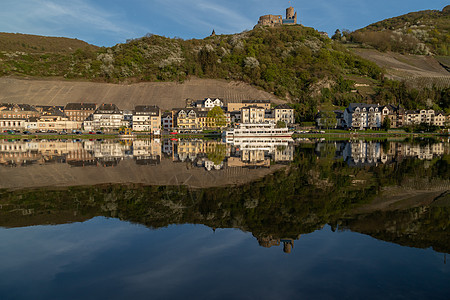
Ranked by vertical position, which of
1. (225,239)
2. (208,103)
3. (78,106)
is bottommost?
(225,239)

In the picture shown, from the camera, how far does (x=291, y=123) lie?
9419cm

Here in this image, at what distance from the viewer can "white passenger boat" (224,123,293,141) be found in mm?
67188

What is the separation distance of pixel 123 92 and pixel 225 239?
119526 millimetres

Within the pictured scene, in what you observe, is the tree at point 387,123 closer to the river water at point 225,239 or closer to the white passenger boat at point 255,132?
the white passenger boat at point 255,132

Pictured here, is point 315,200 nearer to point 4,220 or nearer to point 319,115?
point 4,220

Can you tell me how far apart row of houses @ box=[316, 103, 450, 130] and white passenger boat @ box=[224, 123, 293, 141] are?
909 inches

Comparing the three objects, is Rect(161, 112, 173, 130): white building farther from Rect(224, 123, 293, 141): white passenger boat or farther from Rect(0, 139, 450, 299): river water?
Rect(0, 139, 450, 299): river water

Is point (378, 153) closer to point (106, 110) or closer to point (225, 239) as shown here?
point (225, 239)

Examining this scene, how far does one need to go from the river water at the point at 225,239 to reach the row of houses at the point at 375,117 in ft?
237

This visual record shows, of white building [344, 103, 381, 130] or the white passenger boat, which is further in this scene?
white building [344, 103, 381, 130]

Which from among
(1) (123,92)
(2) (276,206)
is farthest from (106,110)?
(2) (276,206)

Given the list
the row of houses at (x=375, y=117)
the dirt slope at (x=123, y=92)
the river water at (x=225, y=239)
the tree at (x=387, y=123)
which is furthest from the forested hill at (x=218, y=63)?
the river water at (x=225, y=239)

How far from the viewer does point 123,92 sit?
403 ft

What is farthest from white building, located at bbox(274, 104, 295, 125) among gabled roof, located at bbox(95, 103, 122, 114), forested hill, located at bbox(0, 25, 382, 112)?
gabled roof, located at bbox(95, 103, 122, 114)
